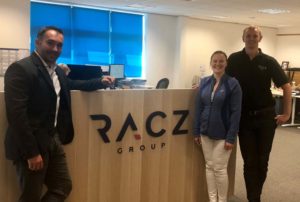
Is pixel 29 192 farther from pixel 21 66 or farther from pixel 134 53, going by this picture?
pixel 134 53

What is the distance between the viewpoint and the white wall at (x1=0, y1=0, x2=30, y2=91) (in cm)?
696

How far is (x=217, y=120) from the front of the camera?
2764mm

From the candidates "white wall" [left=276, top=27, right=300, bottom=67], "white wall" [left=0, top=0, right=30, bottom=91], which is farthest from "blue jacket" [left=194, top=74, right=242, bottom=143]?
"white wall" [left=276, top=27, right=300, bottom=67]

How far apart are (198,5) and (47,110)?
21.7ft

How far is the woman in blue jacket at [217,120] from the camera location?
9.07 feet

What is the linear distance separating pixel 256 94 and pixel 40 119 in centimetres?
178

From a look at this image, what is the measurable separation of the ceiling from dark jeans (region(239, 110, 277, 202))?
16.1ft

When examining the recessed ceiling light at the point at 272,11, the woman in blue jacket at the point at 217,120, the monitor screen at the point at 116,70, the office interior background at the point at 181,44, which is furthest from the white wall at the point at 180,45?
the woman in blue jacket at the point at 217,120

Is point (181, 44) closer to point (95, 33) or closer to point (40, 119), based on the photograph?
point (95, 33)

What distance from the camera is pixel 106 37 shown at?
375 inches

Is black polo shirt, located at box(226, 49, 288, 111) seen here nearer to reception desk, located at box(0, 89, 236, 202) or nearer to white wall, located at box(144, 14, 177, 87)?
reception desk, located at box(0, 89, 236, 202)

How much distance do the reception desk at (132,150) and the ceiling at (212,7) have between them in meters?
5.15

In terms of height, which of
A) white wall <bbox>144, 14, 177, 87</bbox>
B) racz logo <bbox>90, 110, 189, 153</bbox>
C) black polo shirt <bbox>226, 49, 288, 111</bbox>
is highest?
white wall <bbox>144, 14, 177, 87</bbox>

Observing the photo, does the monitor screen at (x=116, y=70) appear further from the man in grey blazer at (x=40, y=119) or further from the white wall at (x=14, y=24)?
the man in grey blazer at (x=40, y=119)
